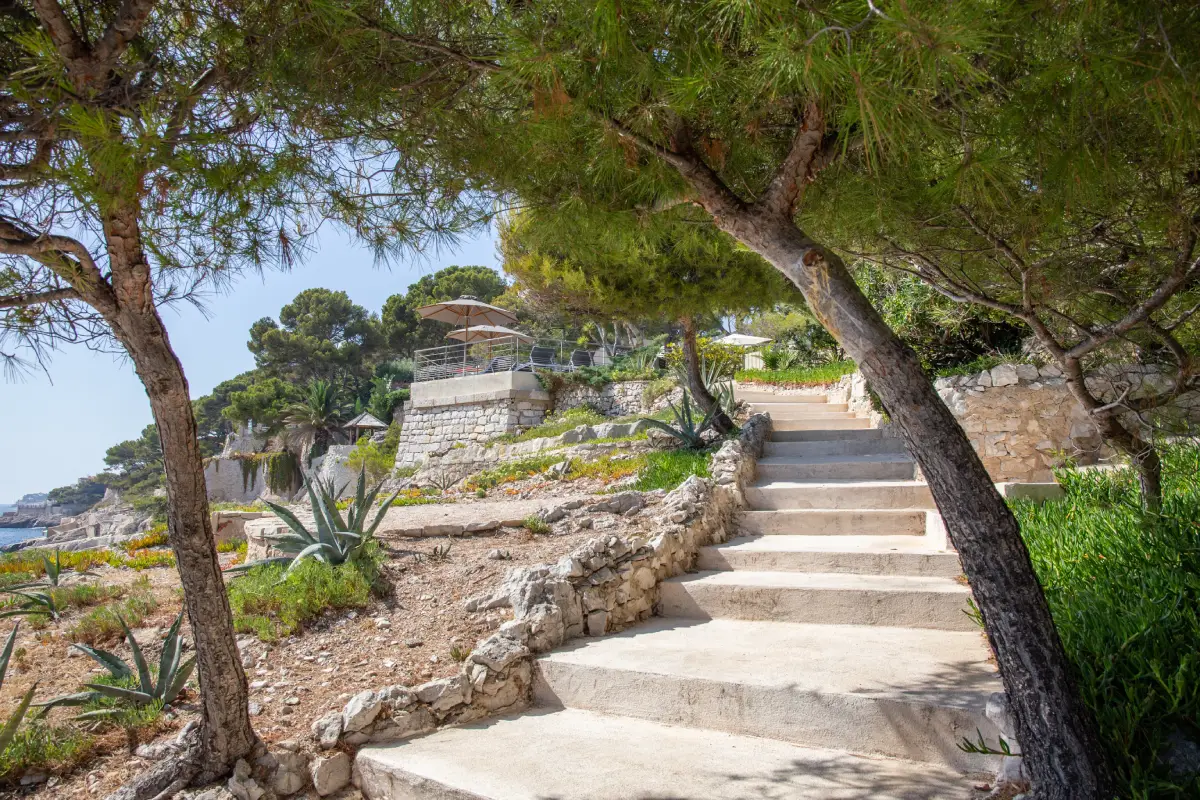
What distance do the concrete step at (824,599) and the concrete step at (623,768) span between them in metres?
1.11

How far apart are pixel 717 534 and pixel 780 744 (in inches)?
88.9

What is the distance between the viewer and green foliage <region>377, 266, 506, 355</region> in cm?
3459

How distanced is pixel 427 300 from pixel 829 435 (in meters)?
29.7

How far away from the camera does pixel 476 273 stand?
35062 mm

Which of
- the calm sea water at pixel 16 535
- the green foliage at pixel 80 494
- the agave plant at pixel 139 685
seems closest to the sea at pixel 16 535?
the calm sea water at pixel 16 535

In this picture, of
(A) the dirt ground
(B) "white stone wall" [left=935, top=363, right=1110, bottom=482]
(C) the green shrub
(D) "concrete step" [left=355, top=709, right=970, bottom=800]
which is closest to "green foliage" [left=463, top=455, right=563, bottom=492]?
(A) the dirt ground

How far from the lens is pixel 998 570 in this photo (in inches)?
72.5

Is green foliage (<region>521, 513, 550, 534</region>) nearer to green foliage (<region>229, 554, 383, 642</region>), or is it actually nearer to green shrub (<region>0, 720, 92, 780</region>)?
green foliage (<region>229, 554, 383, 642</region>)

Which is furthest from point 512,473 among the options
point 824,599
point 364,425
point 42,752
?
point 364,425

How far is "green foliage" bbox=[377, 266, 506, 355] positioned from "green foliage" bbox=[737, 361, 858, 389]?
20848mm

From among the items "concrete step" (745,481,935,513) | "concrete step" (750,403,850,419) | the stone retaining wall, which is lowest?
"concrete step" (745,481,935,513)

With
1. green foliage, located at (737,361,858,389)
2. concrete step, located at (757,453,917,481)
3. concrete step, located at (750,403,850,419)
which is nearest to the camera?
concrete step, located at (757,453,917,481)

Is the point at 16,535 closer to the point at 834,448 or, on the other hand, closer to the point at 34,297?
the point at 834,448

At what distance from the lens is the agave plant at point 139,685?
117 inches
